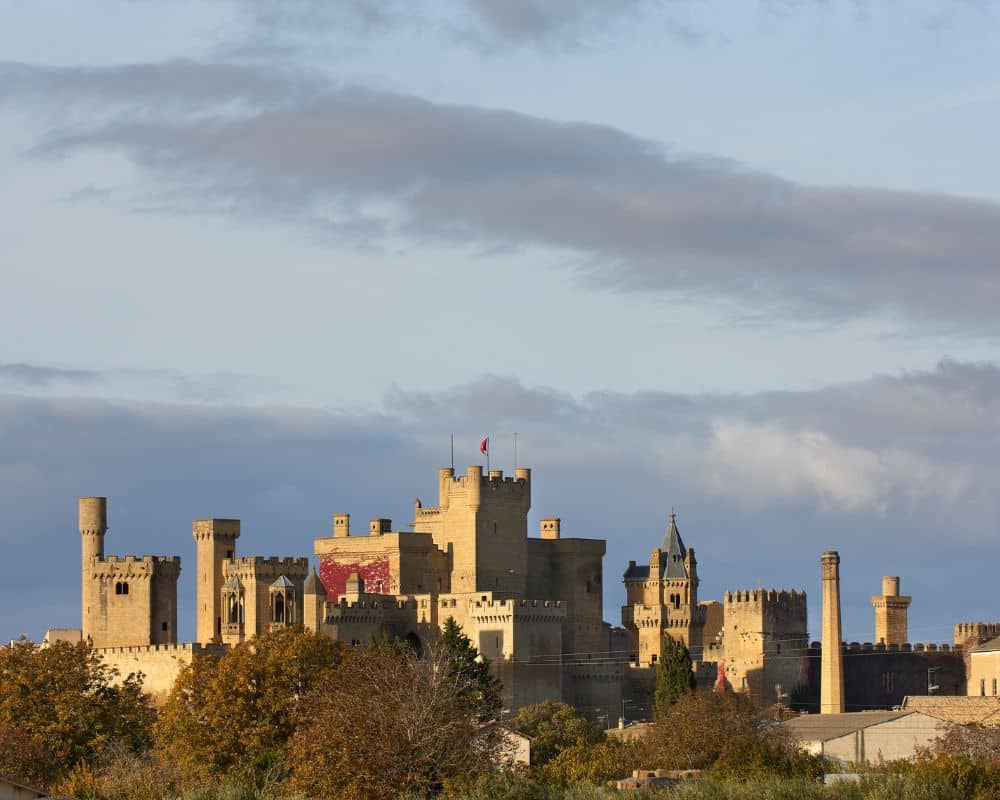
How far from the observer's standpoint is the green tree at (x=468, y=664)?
11464cm

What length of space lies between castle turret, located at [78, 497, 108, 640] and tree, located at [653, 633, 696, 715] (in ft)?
103

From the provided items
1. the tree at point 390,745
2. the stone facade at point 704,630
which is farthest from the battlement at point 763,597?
the tree at point 390,745

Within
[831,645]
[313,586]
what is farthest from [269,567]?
[831,645]

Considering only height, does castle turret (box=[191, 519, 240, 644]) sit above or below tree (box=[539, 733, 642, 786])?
above

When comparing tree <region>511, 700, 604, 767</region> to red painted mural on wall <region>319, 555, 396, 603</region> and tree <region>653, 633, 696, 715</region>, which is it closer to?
tree <region>653, 633, 696, 715</region>

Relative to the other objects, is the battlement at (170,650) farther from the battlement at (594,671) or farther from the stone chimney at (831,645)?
the stone chimney at (831,645)

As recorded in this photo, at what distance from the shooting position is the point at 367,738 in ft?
278

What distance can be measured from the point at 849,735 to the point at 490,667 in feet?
82.9

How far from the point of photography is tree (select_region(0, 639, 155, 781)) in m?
109

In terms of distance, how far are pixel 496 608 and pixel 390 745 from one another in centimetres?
4918

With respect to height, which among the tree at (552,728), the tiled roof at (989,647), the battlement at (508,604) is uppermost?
the battlement at (508,604)

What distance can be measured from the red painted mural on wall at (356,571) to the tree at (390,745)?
51.3 m

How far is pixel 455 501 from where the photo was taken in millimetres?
142625

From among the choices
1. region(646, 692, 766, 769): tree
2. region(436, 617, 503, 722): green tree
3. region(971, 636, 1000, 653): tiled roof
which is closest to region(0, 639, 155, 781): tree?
region(436, 617, 503, 722): green tree
